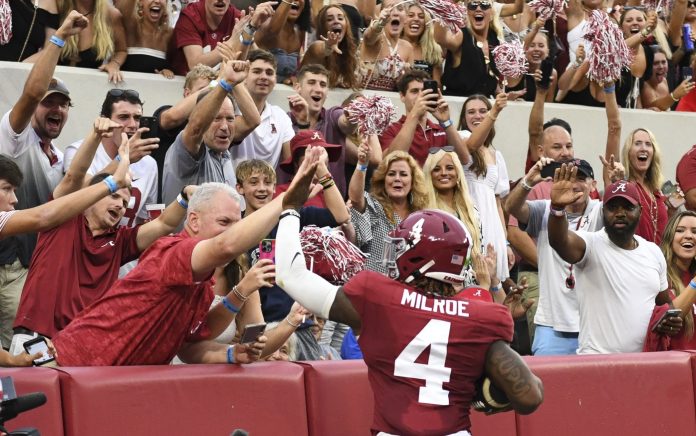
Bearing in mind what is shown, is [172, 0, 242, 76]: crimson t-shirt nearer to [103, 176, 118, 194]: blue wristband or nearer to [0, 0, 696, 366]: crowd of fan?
[0, 0, 696, 366]: crowd of fan

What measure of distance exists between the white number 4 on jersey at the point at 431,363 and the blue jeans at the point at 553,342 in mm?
3960

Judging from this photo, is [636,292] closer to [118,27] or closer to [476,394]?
[476,394]

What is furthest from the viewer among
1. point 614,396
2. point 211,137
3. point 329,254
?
point 211,137

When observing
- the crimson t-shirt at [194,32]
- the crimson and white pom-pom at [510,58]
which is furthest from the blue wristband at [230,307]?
the crimson and white pom-pom at [510,58]

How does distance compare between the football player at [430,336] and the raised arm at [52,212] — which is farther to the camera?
the raised arm at [52,212]

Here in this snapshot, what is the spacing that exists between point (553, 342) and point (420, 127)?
8.53 ft

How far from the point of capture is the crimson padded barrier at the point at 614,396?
7262 millimetres

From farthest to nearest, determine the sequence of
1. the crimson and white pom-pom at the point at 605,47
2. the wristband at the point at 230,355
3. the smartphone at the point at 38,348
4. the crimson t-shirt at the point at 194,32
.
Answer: the crimson and white pom-pom at the point at 605,47 → the crimson t-shirt at the point at 194,32 → the wristband at the point at 230,355 → the smartphone at the point at 38,348

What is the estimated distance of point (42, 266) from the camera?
Result: 24.0 ft

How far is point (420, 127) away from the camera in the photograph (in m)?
11.0

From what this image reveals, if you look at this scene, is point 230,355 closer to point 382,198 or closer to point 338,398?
point 338,398

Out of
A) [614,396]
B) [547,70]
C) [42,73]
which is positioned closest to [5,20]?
[42,73]

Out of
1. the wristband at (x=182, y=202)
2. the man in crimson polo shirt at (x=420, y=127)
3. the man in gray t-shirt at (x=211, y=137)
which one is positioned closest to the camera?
the wristband at (x=182, y=202)

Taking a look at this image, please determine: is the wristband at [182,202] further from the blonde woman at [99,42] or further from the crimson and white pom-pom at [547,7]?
the crimson and white pom-pom at [547,7]
